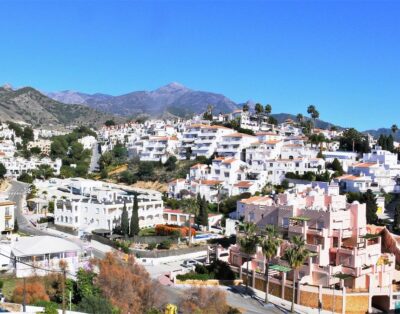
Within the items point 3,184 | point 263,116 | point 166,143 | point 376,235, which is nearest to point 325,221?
point 376,235

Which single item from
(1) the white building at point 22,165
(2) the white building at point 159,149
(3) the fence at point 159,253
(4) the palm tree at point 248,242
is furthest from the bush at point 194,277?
(1) the white building at point 22,165

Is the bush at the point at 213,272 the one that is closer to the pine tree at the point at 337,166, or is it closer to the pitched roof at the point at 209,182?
the pitched roof at the point at 209,182

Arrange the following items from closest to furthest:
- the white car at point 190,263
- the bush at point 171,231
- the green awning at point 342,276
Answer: the green awning at point 342,276, the white car at point 190,263, the bush at point 171,231

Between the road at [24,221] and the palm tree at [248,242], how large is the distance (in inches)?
559

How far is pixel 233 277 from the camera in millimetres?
44844

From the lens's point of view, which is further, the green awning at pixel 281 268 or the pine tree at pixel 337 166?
the pine tree at pixel 337 166

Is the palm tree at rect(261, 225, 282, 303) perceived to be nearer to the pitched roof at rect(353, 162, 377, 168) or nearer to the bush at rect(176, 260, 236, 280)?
the bush at rect(176, 260, 236, 280)

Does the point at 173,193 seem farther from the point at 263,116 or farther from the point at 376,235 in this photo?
the point at 263,116

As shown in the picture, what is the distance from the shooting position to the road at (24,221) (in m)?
54.3

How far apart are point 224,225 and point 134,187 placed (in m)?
31.2

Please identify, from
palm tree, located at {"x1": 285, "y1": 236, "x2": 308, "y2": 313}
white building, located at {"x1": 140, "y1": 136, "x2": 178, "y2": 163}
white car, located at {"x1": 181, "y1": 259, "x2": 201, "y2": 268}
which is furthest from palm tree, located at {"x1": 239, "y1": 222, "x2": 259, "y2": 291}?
white building, located at {"x1": 140, "y1": 136, "x2": 178, "y2": 163}

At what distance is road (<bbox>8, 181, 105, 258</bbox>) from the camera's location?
178 feet

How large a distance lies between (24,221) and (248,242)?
36.1 m

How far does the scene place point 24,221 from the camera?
67750mm
